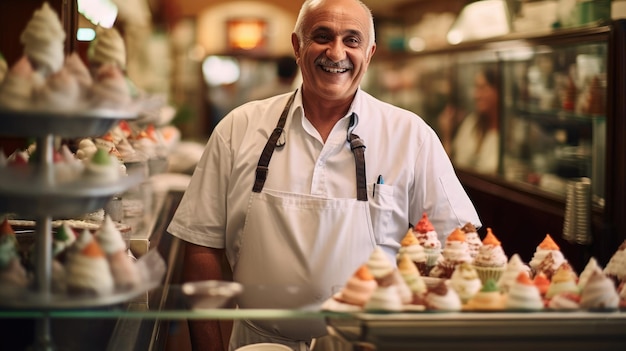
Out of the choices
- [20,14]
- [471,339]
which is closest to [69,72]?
[471,339]

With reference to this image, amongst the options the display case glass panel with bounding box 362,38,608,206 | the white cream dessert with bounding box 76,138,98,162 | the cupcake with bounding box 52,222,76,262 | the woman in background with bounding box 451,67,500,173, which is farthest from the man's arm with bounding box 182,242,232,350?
the woman in background with bounding box 451,67,500,173

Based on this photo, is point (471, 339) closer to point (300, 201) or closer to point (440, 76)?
point (300, 201)

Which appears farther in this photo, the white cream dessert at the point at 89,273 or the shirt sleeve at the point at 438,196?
the shirt sleeve at the point at 438,196

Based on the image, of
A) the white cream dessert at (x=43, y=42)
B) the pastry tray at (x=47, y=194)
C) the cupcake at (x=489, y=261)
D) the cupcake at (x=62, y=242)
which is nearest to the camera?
the pastry tray at (x=47, y=194)

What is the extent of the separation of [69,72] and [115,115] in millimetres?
148

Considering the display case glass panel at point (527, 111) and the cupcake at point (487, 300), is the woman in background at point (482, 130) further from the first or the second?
the cupcake at point (487, 300)

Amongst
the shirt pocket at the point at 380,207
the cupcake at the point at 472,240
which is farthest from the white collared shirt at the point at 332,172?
the cupcake at the point at 472,240

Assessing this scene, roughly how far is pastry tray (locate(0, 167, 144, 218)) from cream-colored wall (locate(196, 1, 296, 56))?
12.8 m

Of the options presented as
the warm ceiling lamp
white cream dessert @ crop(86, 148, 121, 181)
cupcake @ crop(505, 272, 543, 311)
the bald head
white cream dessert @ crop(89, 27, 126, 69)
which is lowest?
cupcake @ crop(505, 272, 543, 311)

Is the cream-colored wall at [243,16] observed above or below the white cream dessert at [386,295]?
above

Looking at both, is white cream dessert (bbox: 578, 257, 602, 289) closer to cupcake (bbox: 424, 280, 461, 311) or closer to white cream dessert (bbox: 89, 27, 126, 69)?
cupcake (bbox: 424, 280, 461, 311)

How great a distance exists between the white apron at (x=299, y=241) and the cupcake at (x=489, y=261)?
0.53 m

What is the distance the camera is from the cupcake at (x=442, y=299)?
196cm

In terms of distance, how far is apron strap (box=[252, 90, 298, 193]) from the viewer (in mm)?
2965
